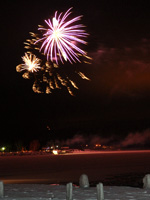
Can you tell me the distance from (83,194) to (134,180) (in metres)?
13.1

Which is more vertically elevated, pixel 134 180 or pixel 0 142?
pixel 0 142

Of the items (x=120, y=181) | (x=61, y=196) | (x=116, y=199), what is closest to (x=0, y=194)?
(x=61, y=196)

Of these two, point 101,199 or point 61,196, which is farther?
point 61,196

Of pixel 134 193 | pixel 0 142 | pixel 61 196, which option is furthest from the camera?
pixel 0 142

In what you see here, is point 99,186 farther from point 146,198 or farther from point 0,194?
point 0,194

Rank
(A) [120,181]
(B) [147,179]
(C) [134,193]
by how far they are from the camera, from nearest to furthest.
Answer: (C) [134,193] < (B) [147,179] < (A) [120,181]

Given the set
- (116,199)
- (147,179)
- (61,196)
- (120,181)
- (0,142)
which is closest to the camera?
(116,199)

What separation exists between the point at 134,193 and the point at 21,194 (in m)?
7.15

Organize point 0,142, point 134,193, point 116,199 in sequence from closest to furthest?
point 116,199, point 134,193, point 0,142

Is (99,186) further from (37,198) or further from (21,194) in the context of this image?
(21,194)

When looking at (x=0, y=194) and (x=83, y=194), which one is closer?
(x=0, y=194)

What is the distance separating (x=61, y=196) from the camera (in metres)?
23.6

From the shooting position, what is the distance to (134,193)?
82.6 ft

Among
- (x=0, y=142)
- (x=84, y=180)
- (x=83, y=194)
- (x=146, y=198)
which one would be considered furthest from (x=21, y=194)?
(x=0, y=142)
